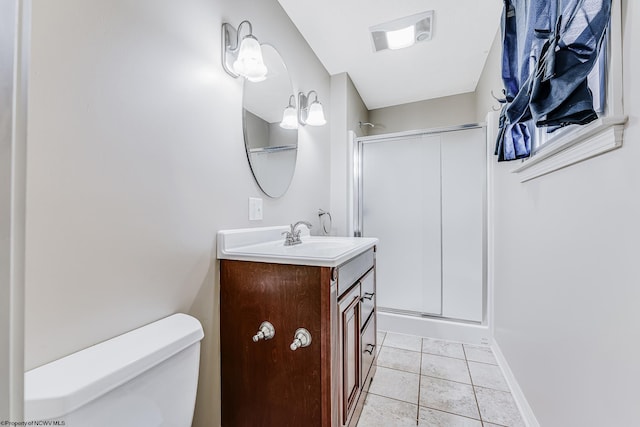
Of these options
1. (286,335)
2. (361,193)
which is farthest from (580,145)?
(361,193)

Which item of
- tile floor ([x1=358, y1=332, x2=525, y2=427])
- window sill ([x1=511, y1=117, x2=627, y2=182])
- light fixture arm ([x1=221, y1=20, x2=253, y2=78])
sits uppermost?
light fixture arm ([x1=221, y1=20, x2=253, y2=78])

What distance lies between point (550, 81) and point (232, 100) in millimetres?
1215

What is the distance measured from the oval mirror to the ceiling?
1.63 ft

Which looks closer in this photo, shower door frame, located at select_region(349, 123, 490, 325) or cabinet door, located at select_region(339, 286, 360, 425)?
cabinet door, located at select_region(339, 286, 360, 425)

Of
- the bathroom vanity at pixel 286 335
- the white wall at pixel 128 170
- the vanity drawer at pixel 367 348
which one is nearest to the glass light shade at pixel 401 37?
the white wall at pixel 128 170

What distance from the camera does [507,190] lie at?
5.79ft

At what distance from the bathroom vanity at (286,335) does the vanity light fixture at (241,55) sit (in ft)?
2.38

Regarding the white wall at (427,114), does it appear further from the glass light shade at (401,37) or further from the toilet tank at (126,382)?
the toilet tank at (126,382)

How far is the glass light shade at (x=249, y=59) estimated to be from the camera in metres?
1.17

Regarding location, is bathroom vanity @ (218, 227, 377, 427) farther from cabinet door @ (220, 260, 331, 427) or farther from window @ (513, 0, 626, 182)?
window @ (513, 0, 626, 182)

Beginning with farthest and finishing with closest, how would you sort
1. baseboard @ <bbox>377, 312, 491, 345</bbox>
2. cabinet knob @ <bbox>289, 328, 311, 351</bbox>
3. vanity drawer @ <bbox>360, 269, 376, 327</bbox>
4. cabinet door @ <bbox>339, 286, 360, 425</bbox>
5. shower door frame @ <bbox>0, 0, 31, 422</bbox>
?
baseboard @ <bbox>377, 312, 491, 345</bbox>
vanity drawer @ <bbox>360, 269, 376, 327</bbox>
cabinet door @ <bbox>339, 286, 360, 425</bbox>
cabinet knob @ <bbox>289, 328, 311, 351</bbox>
shower door frame @ <bbox>0, 0, 31, 422</bbox>

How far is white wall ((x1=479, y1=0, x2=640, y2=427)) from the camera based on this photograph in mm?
679

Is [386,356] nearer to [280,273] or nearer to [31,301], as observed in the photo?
[280,273]

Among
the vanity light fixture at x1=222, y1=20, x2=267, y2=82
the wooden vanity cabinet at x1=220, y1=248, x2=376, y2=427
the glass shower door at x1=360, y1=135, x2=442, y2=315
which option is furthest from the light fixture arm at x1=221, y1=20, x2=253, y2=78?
the glass shower door at x1=360, y1=135, x2=442, y2=315
